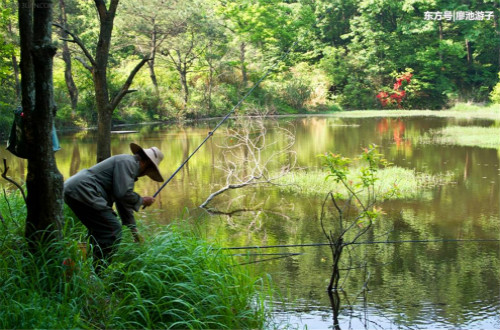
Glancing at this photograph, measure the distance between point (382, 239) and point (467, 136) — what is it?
1080 centimetres

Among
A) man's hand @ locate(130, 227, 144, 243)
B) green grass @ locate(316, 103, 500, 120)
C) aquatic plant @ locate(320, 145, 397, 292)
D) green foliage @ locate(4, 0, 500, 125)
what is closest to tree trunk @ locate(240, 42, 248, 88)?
green foliage @ locate(4, 0, 500, 125)

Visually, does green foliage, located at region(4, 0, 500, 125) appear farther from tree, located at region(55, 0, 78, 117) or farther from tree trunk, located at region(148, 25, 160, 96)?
tree, located at region(55, 0, 78, 117)

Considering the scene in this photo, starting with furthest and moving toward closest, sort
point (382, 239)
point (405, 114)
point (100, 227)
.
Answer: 1. point (405, 114)
2. point (382, 239)
3. point (100, 227)

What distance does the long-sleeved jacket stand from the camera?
3430 mm

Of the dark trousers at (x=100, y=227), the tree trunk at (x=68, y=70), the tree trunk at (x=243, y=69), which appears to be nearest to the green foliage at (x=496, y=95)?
the tree trunk at (x=243, y=69)

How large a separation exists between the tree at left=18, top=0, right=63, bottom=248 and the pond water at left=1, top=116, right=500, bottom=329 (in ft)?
3.92

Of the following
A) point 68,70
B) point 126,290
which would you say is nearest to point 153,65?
point 68,70

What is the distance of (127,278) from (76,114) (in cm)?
2007

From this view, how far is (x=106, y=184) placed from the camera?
3535 millimetres

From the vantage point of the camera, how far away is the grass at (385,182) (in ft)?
29.5

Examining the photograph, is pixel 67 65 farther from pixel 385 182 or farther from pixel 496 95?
pixel 496 95

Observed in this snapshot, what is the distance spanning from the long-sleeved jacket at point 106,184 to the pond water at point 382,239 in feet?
2.40

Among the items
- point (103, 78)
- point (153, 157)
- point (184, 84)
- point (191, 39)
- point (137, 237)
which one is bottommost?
point (137, 237)

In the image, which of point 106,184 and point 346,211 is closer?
point 106,184
